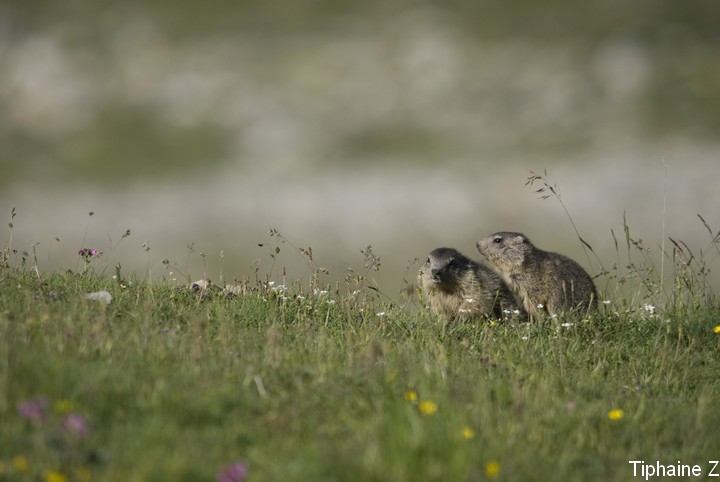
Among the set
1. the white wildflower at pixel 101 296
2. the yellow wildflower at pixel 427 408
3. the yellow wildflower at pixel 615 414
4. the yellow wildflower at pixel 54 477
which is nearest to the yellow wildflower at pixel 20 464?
the yellow wildflower at pixel 54 477

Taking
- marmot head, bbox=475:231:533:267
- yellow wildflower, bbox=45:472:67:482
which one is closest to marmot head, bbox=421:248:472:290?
marmot head, bbox=475:231:533:267

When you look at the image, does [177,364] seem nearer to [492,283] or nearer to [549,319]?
[549,319]

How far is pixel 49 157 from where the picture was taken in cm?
19900

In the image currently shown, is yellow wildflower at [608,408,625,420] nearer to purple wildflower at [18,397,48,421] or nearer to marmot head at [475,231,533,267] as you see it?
purple wildflower at [18,397,48,421]

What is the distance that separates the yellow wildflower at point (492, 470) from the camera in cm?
602

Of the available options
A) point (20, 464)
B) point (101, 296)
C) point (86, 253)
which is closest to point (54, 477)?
point (20, 464)

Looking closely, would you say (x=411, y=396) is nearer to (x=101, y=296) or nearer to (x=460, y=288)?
(x=101, y=296)

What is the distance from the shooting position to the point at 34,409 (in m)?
6.08

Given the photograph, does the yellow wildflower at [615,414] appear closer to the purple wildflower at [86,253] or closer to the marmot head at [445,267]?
the marmot head at [445,267]

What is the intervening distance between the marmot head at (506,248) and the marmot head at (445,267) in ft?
2.43

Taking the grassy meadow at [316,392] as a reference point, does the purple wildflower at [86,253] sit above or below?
above

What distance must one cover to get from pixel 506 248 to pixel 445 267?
1439 millimetres

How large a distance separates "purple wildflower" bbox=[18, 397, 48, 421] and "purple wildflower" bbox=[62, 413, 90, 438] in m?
0.18

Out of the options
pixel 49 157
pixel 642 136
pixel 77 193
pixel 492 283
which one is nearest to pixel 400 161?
pixel 642 136
